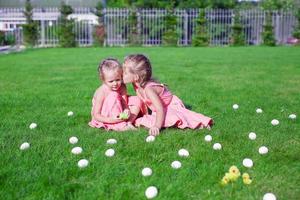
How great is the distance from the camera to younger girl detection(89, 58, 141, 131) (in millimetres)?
4695

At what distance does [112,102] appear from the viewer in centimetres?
487

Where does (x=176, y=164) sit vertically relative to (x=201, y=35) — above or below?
below

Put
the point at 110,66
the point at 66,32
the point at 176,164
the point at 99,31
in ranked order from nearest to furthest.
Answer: the point at 176,164, the point at 110,66, the point at 66,32, the point at 99,31

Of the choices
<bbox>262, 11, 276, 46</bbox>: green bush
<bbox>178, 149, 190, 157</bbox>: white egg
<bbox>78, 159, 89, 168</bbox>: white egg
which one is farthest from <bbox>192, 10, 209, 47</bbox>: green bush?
<bbox>78, 159, 89, 168</bbox>: white egg

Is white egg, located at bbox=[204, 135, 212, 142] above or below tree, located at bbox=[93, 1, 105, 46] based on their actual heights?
below

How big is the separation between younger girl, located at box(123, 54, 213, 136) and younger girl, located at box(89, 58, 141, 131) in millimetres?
135

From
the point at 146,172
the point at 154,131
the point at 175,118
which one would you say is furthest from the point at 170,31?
the point at 146,172

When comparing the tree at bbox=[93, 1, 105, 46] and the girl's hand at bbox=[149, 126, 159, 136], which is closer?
the girl's hand at bbox=[149, 126, 159, 136]

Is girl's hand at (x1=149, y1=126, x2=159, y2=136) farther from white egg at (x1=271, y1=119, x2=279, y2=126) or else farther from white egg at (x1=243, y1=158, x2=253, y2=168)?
white egg at (x1=271, y1=119, x2=279, y2=126)

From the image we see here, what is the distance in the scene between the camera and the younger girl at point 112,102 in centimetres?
470

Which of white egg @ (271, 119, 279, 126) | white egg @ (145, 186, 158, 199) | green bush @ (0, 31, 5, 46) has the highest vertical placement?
green bush @ (0, 31, 5, 46)

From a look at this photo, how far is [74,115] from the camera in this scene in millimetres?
5383

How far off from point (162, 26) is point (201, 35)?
275cm

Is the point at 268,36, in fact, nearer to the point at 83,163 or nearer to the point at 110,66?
the point at 110,66
